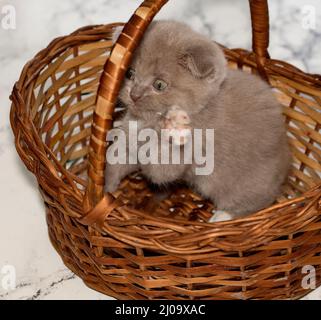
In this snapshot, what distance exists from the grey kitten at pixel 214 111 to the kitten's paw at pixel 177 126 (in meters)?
0.03

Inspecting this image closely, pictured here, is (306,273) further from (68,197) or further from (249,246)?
(68,197)

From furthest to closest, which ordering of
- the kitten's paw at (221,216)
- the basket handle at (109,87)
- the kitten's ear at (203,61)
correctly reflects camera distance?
the kitten's paw at (221,216), the kitten's ear at (203,61), the basket handle at (109,87)

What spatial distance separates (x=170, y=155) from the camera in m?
1.62

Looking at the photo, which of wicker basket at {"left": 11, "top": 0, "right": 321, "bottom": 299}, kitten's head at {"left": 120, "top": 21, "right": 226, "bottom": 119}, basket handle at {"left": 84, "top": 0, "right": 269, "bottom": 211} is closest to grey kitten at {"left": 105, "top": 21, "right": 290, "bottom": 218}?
kitten's head at {"left": 120, "top": 21, "right": 226, "bottom": 119}

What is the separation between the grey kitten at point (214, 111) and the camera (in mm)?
1559

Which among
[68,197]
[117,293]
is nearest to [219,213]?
[117,293]

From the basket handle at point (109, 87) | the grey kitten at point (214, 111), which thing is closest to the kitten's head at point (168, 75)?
the grey kitten at point (214, 111)

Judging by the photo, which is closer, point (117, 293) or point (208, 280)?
point (208, 280)

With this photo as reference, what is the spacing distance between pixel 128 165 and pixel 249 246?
50 centimetres

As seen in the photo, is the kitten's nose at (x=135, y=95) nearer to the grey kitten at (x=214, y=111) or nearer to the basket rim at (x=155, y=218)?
the grey kitten at (x=214, y=111)

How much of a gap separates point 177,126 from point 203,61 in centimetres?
17

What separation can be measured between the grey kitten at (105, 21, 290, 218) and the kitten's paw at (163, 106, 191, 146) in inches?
1.2

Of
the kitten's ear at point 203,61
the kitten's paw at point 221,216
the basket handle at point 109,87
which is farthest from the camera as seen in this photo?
the kitten's paw at point 221,216

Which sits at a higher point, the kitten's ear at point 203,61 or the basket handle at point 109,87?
the kitten's ear at point 203,61
